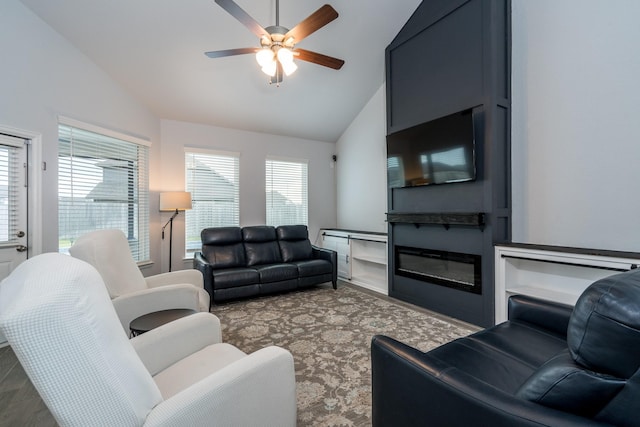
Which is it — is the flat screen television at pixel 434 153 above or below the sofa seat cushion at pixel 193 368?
above

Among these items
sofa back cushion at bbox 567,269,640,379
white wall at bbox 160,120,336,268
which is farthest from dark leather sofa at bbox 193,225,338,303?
sofa back cushion at bbox 567,269,640,379

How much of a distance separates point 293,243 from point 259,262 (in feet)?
2.20

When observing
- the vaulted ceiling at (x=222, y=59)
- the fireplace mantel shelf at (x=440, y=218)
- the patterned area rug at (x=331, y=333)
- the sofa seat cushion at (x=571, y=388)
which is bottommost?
the patterned area rug at (x=331, y=333)

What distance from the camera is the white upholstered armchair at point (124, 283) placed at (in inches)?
84.6

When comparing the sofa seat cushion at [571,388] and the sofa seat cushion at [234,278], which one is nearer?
the sofa seat cushion at [571,388]

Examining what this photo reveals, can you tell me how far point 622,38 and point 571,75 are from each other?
14.7 inches

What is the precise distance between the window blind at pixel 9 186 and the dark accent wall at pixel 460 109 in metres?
4.16

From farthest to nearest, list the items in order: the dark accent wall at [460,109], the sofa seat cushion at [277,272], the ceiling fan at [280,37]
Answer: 1. the sofa seat cushion at [277,272]
2. the dark accent wall at [460,109]
3. the ceiling fan at [280,37]

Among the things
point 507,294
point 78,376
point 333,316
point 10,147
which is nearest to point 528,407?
point 78,376

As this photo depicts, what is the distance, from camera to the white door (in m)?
2.65

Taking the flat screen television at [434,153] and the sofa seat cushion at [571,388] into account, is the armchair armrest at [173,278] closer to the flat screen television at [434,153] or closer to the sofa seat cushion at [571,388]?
the flat screen television at [434,153]

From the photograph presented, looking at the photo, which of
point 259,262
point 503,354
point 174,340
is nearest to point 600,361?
point 503,354

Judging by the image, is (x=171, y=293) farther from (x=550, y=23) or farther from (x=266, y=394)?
(x=550, y=23)

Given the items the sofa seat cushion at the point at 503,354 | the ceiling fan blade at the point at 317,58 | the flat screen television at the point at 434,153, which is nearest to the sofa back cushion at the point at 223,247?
the flat screen television at the point at 434,153
